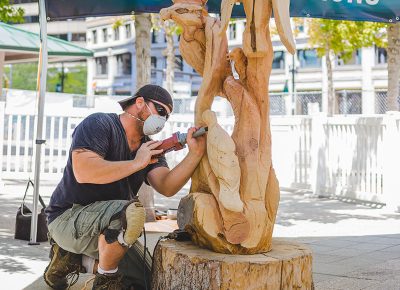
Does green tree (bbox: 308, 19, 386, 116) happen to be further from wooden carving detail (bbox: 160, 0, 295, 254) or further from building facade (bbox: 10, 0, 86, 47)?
building facade (bbox: 10, 0, 86, 47)

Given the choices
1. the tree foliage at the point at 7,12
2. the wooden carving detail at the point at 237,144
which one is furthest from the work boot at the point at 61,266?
the tree foliage at the point at 7,12

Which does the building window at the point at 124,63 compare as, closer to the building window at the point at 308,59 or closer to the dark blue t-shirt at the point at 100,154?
Answer: the building window at the point at 308,59

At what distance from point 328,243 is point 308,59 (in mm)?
34600

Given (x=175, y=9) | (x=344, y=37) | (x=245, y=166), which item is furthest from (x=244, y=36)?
(x=344, y=37)

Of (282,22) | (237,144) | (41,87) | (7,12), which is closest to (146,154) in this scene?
(237,144)

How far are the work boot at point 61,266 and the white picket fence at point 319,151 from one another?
376 cm

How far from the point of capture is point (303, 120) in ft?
32.6

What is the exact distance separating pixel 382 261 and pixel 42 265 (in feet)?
9.02

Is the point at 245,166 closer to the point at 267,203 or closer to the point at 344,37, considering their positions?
the point at 267,203

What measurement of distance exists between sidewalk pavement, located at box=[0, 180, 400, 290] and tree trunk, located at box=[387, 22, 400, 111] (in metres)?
2.52

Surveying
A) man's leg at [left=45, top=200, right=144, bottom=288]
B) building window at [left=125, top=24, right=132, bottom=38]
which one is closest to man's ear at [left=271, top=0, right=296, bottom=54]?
man's leg at [left=45, top=200, right=144, bottom=288]

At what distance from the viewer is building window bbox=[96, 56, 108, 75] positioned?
52406mm

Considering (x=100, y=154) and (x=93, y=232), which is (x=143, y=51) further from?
(x=93, y=232)

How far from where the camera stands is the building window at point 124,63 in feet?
164
